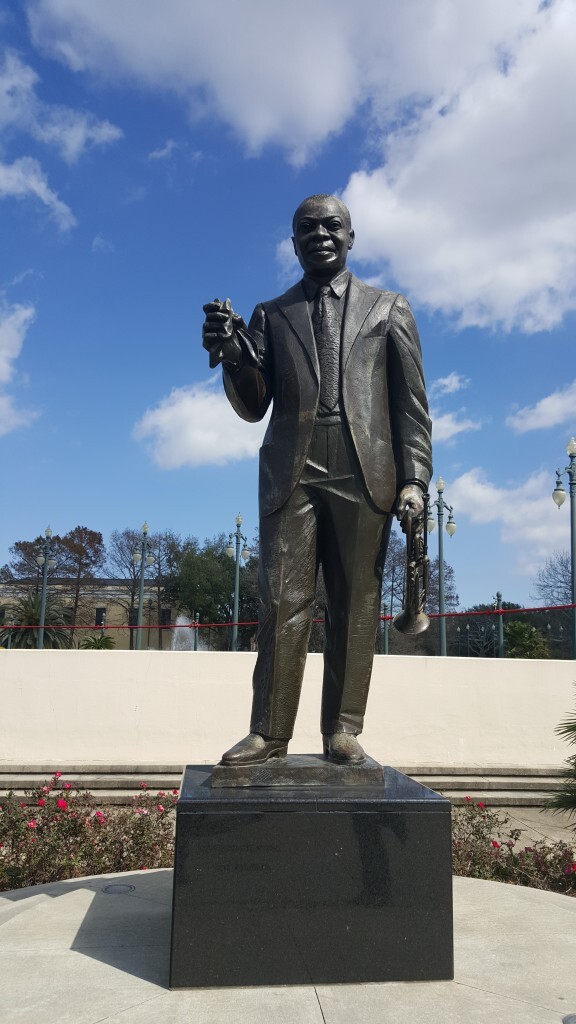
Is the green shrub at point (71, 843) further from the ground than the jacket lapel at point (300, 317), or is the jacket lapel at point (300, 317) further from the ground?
the jacket lapel at point (300, 317)

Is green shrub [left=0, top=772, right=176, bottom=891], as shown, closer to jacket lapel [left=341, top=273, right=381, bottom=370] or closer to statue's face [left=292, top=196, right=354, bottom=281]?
jacket lapel [left=341, top=273, right=381, bottom=370]

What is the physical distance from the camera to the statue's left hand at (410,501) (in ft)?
11.7

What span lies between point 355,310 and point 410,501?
999 mm

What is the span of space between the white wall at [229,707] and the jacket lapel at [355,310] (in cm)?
629

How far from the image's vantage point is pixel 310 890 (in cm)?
296

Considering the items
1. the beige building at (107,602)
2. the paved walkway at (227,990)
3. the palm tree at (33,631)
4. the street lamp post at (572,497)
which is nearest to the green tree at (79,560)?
the beige building at (107,602)

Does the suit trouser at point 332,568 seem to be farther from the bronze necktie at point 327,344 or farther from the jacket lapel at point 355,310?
the jacket lapel at point 355,310

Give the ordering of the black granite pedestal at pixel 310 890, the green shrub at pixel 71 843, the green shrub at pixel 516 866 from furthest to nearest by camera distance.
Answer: the green shrub at pixel 516 866 → the green shrub at pixel 71 843 → the black granite pedestal at pixel 310 890

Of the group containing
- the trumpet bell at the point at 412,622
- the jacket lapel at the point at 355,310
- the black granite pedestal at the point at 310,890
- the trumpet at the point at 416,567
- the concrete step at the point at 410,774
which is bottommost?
the concrete step at the point at 410,774

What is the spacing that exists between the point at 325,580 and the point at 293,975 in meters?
1.64

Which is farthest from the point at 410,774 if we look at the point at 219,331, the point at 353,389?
the point at 219,331

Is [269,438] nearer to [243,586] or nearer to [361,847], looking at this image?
[361,847]

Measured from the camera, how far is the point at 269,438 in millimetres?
3729

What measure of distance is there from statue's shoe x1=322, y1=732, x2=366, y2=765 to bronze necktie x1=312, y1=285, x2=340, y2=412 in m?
1.51
